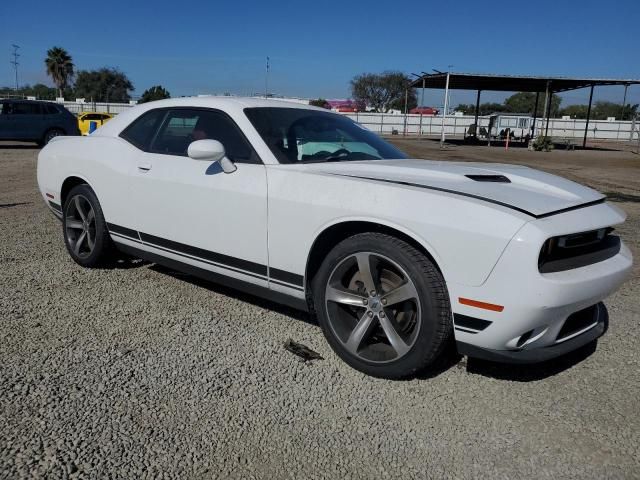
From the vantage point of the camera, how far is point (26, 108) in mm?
17344

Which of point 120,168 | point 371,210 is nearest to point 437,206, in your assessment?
point 371,210

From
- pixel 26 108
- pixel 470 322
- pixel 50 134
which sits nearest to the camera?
pixel 470 322

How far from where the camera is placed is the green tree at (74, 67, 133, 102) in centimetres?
8312

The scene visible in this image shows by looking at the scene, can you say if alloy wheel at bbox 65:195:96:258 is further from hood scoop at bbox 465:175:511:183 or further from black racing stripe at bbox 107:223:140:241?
hood scoop at bbox 465:175:511:183

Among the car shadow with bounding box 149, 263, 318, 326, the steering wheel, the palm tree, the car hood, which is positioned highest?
the palm tree

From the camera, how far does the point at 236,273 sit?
3.50m

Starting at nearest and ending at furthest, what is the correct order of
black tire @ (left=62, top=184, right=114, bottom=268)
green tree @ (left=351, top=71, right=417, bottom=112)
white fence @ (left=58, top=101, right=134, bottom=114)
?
black tire @ (left=62, top=184, right=114, bottom=268), white fence @ (left=58, top=101, right=134, bottom=114), green tree @ (left=351, top=71, right=417, bottom=112)

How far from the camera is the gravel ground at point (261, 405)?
224 cm

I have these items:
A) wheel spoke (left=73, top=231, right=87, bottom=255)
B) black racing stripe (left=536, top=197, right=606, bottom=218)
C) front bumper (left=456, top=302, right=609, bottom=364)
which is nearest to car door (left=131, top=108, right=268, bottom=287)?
wheel spoke (left=73, top=231, right=87, bottom=255)

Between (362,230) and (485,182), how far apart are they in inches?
28.7

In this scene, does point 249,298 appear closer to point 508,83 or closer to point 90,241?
point 90,241

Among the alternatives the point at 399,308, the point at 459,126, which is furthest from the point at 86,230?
the point at 459,126

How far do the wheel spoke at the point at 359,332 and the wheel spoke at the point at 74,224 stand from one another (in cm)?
284

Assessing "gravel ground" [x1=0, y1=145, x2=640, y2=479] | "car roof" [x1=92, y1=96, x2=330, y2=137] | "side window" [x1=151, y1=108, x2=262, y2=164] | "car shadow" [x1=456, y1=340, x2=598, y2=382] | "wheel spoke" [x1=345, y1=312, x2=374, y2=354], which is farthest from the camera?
"car roof" [x1=92, y1=96, x2=330, y2=137]
